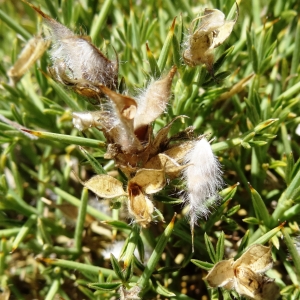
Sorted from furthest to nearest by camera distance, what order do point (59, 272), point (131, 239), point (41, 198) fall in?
point (41, 198) < point (59, 272) < point (131, 239)

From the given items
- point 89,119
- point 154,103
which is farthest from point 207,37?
point 89,119

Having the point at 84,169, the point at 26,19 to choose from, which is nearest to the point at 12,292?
the point at 84,169

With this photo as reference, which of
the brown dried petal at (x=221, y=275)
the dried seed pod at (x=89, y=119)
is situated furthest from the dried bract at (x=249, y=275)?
the dried seed pod at (x=89, y=119)

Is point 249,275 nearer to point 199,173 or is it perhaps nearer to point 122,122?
point 199,173

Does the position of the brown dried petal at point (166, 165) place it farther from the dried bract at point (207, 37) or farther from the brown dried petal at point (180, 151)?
the dried bract at point (207, 37)

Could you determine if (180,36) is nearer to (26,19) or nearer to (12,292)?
(12,292)
